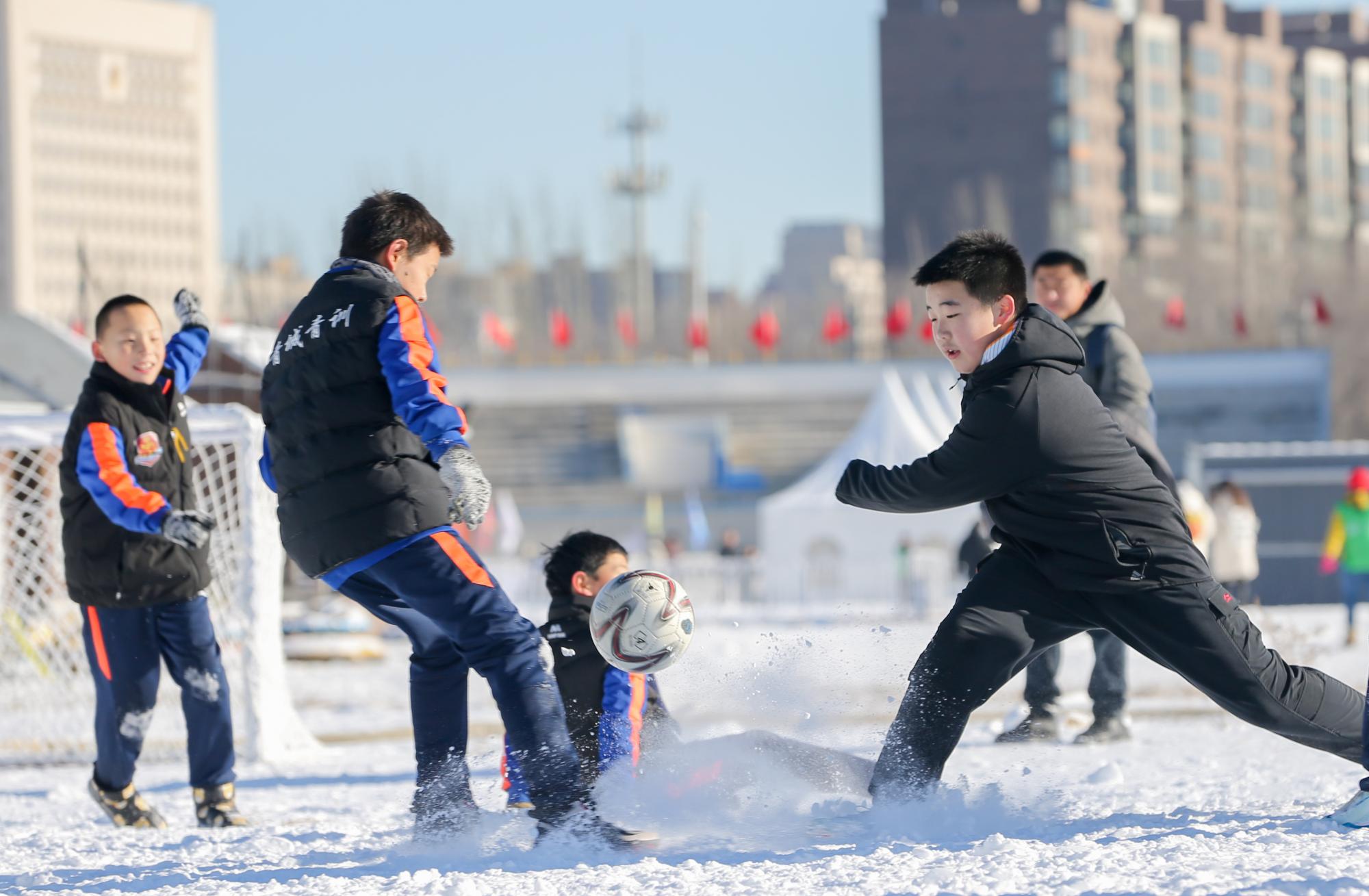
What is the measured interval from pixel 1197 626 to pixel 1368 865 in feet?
2.33

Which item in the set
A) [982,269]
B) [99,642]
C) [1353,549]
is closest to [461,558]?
[982,269]

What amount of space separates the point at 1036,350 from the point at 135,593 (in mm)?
3091

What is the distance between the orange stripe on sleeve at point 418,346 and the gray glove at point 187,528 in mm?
1393

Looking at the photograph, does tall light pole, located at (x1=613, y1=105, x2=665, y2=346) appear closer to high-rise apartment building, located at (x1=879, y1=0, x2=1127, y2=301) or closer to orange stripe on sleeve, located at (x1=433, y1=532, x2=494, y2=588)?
high-rise apartment building, located at (x1=879, y1=0, x2=1127, y2=301)

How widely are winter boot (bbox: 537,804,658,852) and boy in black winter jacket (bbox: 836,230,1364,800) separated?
2.11ft

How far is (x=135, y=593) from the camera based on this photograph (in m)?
5.55

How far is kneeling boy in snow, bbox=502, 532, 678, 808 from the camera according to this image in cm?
484

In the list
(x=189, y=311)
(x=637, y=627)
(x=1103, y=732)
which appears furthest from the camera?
(x=1103, y=732)

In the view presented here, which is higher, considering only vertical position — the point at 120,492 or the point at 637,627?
the point at 120,492

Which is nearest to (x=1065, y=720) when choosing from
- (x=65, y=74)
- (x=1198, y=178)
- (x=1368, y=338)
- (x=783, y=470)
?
(x=783, y=470)

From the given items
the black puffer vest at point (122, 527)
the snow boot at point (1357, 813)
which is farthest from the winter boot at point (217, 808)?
the snow boot at point (1357, 813)

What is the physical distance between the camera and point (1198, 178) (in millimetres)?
87312

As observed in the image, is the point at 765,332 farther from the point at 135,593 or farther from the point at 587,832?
the point at 587,832

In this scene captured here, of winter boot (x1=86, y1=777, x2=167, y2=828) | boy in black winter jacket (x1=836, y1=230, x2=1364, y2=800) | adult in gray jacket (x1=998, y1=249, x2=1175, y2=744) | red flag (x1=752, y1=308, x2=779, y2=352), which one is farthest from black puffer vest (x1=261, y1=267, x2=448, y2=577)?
red flag (x1=752, y1=308, x2=779, y2=352)
